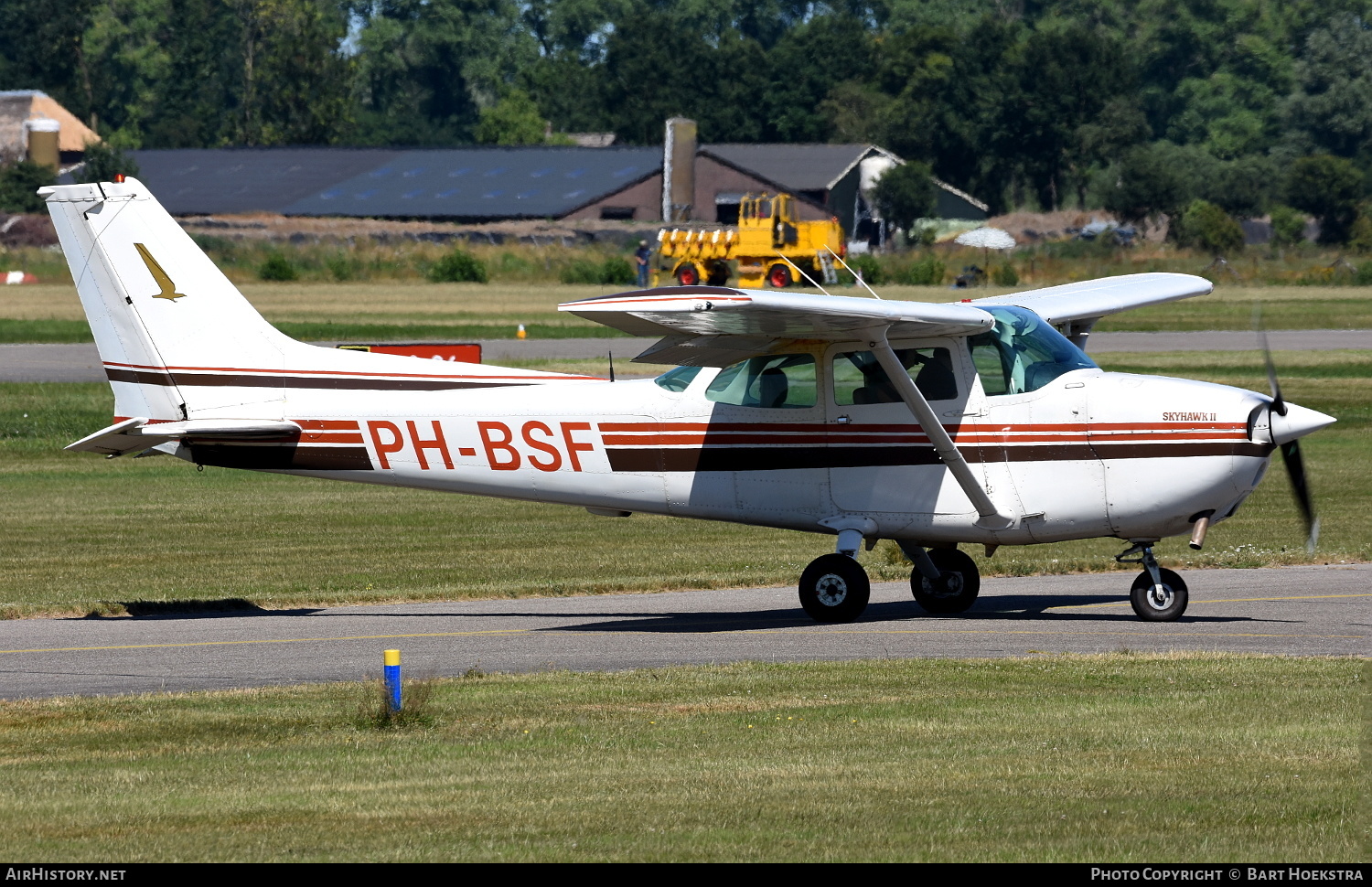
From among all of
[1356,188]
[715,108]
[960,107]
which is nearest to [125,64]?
[715,108]

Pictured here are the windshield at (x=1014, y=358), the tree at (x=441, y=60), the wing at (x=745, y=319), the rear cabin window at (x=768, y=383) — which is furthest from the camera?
the tree at (x=441, y=60)

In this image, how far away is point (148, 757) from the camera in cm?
905

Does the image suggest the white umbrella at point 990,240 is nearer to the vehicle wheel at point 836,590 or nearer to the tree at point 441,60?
the tree at point 441,60

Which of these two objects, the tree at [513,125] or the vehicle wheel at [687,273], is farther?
the tree at [513,125]

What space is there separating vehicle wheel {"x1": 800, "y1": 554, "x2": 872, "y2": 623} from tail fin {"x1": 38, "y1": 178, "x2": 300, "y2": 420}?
4599 millimetres

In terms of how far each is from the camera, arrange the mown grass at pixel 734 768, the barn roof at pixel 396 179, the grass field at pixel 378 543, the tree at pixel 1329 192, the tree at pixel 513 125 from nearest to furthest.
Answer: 1. the mown grass at pixel 734 768
2. the grass field at pixel 378 543
3. the barn roof at pixel 396 179
4. the tree at pixel 1329 192
5. the tree at pixel 513 125

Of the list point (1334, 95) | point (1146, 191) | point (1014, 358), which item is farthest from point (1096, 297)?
point (1334, 95)

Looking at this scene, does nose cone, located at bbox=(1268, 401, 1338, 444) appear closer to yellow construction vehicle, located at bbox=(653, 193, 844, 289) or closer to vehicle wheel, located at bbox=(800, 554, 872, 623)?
vehicle wheel, located at bbox=(800, 554, 872, 623)

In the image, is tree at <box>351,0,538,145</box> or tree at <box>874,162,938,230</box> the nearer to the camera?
tree at <box>874,162,938,230</box>

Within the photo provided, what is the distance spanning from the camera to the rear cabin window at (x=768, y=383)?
13.8 m

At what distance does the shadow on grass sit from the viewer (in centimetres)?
1486

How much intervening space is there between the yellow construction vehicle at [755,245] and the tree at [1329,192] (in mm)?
42082

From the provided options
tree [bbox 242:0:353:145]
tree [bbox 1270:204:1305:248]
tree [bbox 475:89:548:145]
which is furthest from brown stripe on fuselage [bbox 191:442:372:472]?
tree [bbox 475:89:548:145]

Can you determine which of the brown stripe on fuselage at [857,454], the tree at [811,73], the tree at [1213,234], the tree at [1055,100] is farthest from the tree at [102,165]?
the brown stripe on fuselage at [857,454]
